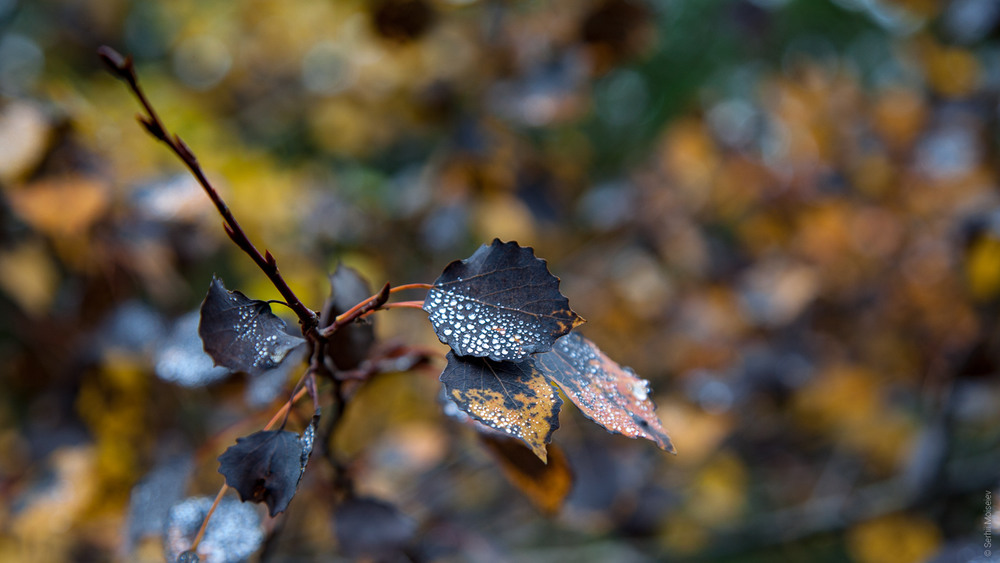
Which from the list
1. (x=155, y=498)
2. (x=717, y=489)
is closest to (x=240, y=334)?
(x=155, y=498)

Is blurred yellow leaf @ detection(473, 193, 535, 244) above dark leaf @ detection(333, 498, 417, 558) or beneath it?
above

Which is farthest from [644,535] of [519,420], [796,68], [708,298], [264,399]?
[796,68]

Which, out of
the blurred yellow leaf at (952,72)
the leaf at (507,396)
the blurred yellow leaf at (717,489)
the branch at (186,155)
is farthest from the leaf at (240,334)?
the blurred yellow leaf at (952,72)

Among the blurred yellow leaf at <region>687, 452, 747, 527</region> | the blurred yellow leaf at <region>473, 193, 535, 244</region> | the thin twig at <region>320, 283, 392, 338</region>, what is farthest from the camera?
the blurred yellow leaf at <region>687, 452, 747, 527</region>

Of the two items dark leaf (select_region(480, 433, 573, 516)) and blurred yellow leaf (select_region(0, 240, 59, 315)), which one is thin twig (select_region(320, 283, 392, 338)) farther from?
blurred yellow leaf (select_region(0, 240, 59, 315))

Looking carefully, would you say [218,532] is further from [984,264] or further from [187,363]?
[984,264]

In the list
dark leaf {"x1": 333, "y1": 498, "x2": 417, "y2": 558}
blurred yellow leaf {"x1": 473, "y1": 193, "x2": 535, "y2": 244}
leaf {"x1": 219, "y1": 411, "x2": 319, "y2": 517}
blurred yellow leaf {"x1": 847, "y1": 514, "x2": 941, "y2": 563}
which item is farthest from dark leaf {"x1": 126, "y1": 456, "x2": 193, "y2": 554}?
blurred yellow leaf {"x1": 847, "y1": 514, "x2": 941, "y2": 563}
